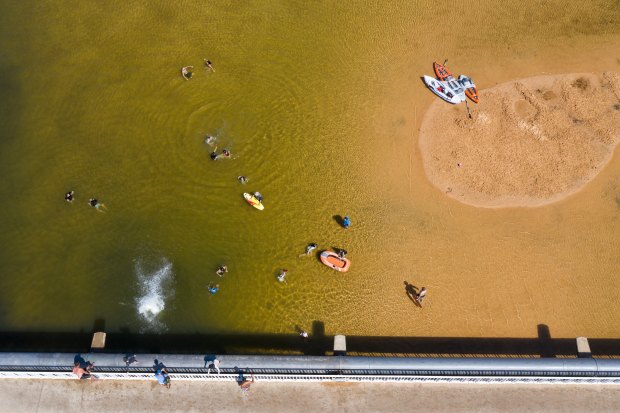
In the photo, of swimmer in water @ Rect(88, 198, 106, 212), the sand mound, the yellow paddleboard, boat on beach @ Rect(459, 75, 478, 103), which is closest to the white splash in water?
swimmer in water @ Rect(88, 198, 106, 212)

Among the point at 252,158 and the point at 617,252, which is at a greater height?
the point at 252,158

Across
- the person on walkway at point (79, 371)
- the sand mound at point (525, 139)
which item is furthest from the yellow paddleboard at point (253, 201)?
the person on walkway at point (79, 371)

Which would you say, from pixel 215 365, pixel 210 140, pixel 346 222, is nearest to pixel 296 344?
pixel 215 365

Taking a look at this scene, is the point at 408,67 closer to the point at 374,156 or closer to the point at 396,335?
the point at 374,156

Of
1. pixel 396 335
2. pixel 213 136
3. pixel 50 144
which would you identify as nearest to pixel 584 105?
pixel 396 335

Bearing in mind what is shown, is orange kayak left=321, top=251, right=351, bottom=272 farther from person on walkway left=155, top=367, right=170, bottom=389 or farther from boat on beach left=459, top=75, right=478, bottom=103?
boat on beach left=459, top=75, right=478, bottom=103

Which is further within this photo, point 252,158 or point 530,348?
point 252,158

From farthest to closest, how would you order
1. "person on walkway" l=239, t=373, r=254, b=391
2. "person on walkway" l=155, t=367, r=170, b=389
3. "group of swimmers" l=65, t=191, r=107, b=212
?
"group of swimmers" l=65, t=191, r=107, b=212, "person on walkway" l=239, t=373, r=254, b=391, "person on walkway" l=155, t=367, r=170, b=389
